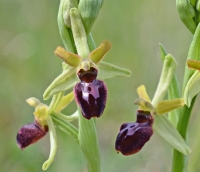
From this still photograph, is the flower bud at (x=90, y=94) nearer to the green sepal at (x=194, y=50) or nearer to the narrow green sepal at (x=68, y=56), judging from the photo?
the narrow green sepal at (x=68, y=56)

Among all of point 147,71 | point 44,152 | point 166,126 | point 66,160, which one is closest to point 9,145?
point 44,152

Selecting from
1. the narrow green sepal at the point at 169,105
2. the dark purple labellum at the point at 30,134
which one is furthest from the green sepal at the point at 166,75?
the dark purple labellum at the point at 30,134

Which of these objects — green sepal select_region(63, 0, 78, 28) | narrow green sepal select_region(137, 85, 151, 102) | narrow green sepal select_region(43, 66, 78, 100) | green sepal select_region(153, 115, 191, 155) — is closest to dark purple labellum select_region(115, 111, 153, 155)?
green sepal select_region(153, 115, 191, 155)

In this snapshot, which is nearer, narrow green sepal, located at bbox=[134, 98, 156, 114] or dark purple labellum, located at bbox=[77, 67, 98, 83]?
dark purple labellum, located at bbox=[77, 67, 98, 83]

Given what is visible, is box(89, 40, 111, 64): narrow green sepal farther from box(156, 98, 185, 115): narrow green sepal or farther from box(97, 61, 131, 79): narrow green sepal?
box(156, 98, 185, 115): narrow green sepal

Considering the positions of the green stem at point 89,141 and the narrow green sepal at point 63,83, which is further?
the green stem at point 89,141

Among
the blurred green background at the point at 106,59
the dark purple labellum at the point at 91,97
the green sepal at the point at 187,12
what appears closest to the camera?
the dark purple labellum at the point at 91,97
